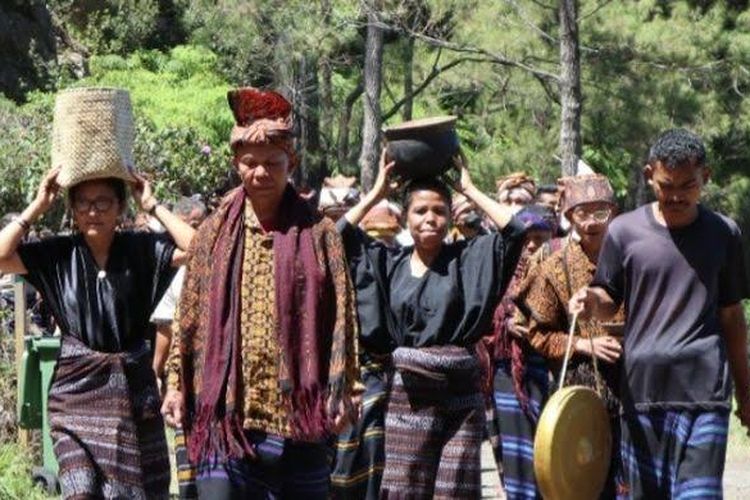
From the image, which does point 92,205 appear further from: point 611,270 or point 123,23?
point 123,23

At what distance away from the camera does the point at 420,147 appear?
7.90m

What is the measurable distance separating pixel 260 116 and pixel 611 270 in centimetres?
156

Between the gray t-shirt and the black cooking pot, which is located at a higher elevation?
the black cooking pot

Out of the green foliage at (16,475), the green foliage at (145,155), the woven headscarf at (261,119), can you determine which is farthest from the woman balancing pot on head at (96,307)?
the green foliage at (145,155)

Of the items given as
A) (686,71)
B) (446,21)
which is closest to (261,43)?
(446,21)

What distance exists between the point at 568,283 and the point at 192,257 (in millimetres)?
2373

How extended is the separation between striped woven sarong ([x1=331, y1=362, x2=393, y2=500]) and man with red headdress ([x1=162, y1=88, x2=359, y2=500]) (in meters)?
1.68

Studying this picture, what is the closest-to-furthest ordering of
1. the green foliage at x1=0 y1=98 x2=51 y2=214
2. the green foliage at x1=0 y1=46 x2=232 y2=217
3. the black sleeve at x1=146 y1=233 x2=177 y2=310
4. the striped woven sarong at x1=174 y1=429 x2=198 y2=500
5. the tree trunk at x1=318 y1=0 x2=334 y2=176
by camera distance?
the black sleeve at x1=146 y1=233 x2=177 y2=310 < the striped woven sarong at x1=174 y1=429 x2=198 y2=500 < the green foliage at x1=0 y1=98 x2=51 y2=214 < the green foliage at x1=0 y1=46 x2=232 y2=217 < the tree trunk at x1=318 y1=0 x2=334 y2=176

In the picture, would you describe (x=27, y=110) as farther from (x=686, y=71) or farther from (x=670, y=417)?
(x=670, y=417)

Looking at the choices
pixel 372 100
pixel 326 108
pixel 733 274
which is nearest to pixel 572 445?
pixel 733 274

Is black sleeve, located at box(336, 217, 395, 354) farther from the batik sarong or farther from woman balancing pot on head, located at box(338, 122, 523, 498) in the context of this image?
the batik sarong

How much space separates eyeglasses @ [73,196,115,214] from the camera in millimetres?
Result: 7527

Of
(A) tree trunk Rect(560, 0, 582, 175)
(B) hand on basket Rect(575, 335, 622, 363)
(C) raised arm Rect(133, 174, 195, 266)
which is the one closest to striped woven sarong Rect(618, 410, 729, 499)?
(B) hand on basket Rect(575, 335, 622, 363)

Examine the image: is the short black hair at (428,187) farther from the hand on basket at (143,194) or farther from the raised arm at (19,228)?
the raised arm at (19,228)
